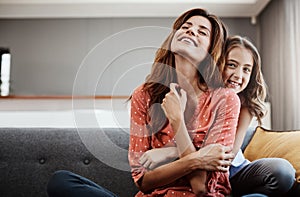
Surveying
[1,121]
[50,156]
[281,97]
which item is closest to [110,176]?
[50,156]

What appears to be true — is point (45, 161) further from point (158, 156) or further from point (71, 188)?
point (158, 156)

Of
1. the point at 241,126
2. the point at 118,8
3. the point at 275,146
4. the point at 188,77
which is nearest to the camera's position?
the point at 188,77

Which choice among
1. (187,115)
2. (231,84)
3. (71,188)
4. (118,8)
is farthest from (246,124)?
(118,8)

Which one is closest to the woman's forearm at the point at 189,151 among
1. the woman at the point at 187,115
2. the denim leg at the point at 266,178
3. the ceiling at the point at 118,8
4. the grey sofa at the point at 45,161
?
the woman at the point at 187,115

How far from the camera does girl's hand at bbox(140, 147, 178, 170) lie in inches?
50.0

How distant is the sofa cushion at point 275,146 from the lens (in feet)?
5.01

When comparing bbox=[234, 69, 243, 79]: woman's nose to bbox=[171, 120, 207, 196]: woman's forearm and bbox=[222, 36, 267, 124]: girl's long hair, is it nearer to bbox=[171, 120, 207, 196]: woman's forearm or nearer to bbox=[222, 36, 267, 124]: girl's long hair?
bbox=[222, 36, 267, 124]: girl's long hair

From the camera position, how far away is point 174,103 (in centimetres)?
128

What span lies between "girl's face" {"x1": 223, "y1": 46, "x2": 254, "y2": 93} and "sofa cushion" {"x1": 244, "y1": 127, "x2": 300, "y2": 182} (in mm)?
295

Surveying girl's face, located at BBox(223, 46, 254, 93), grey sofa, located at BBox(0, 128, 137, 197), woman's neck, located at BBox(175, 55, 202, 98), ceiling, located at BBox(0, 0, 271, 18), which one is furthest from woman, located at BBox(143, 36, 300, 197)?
ceiling, located at BBox(0, 0, 271, 18)

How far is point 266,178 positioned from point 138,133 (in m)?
0.39

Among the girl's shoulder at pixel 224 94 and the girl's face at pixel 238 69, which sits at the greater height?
the girl's face at pixel 238 69

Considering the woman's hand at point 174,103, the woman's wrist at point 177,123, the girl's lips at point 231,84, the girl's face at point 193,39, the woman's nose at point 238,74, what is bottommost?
the woman's wrist at point 177,123

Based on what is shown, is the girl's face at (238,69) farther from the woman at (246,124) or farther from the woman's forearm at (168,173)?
the woman's forearm at (168,173)
